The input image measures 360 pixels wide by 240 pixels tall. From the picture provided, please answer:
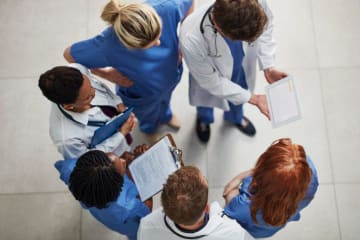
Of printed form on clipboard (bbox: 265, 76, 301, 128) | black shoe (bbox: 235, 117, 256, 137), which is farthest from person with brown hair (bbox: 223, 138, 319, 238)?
black shoe (bbox: 235, 117, 256, 137)

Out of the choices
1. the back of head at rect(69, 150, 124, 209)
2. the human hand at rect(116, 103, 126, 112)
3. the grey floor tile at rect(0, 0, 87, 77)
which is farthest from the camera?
the grey floor tile at rect(0, 0, 87, 77)

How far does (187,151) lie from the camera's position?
2379 millimetres

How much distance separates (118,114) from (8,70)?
1.27 metres

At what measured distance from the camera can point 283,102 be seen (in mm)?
1717

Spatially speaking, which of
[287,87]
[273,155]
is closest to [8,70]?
[287,87]

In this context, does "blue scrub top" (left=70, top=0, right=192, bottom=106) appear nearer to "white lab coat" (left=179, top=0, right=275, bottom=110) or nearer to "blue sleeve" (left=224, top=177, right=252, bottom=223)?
"white lab coat" (left=179, top=0, right=275, bottom=110)

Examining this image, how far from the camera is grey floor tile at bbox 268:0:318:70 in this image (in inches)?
99.0

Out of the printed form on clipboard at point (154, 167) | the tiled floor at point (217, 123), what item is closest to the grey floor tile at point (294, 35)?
the tiled floor at point (217, 123)

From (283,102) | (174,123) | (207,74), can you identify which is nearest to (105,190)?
(207,74)

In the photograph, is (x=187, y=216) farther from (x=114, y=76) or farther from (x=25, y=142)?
(x=25, y=142)

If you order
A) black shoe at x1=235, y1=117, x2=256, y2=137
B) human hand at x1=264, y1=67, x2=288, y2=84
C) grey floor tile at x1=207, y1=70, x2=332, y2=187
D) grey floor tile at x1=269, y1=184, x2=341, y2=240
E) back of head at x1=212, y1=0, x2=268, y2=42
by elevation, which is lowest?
grey floor tile at x1=269, y1=184, x2=341, y2=240

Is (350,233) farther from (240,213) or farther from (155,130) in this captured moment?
(155,130)

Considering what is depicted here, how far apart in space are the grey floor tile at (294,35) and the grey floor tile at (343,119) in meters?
0.16

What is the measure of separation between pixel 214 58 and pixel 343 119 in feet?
3.85
